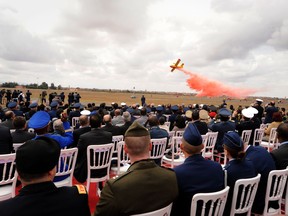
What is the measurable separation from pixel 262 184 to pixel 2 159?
359 cm

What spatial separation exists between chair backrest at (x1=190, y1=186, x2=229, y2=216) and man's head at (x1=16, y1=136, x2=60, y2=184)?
50.2 inches

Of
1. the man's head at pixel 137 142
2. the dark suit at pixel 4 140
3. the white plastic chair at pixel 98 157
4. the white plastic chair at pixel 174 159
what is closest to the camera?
the man's head at pixel 137 142

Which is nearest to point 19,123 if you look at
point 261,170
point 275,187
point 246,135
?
point 261,170

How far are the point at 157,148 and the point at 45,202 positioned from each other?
3590mm

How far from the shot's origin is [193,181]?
2.41 m

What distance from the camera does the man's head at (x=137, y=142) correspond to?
2.28 meters

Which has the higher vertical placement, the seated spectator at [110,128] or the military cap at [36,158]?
the military cap at [36,158]

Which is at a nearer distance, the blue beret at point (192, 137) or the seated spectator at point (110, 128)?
the blue beret at point (192, 137)

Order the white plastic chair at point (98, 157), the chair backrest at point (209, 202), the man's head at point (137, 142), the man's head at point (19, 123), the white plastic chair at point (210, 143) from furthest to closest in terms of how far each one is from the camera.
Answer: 1. the white plastic chair at point (210, 143)
2. the man's head at point (19, 123)
3. the white plastic chair at point (98, 157)
4. the man's head at point (137, 142)
5. the chair backrest at point (209, 202)

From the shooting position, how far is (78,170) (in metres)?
4.55

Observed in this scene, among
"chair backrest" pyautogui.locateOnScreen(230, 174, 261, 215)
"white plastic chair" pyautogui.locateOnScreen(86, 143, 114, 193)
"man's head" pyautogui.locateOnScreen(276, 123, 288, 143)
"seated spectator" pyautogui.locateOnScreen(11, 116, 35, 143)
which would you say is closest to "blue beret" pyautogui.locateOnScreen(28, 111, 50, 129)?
"white plastic chair" pyautogui.locateOnScreen(86, 143, 114, 193)

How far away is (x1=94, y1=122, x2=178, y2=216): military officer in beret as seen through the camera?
6.18ft

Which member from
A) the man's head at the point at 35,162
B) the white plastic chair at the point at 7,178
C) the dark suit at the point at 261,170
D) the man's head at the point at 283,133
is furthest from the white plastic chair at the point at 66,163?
the man's head at the point at 283,133

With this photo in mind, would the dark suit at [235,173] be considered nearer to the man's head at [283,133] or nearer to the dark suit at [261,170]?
the dark suit at [261,170]
